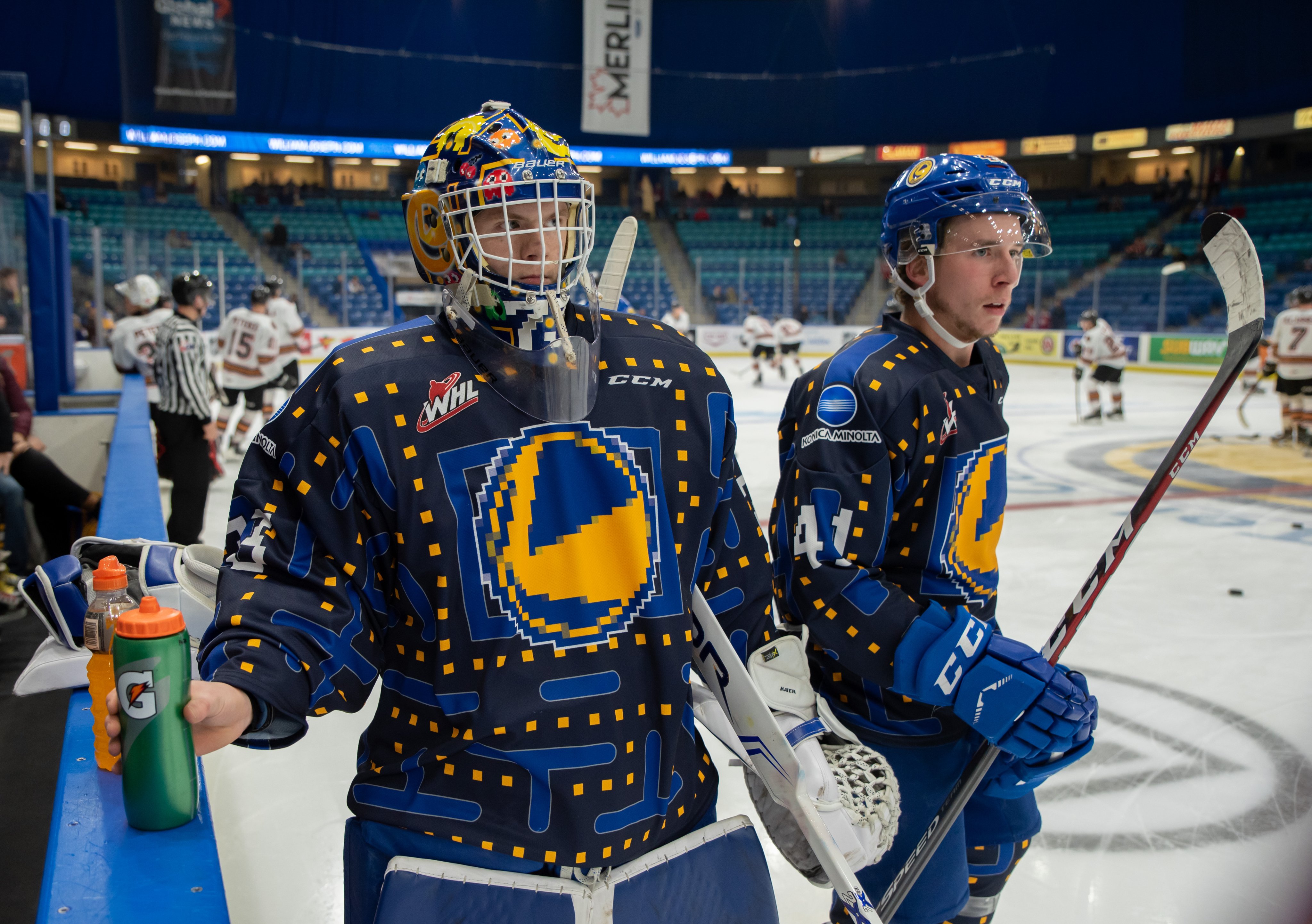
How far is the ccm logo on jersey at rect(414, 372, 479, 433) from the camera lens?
1063 millimetres

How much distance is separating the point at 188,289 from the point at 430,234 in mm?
4459

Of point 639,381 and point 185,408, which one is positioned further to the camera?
point 185,408

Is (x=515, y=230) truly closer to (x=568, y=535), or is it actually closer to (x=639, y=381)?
(x=639, y=381)

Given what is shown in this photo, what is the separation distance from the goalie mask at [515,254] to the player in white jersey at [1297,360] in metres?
8.44

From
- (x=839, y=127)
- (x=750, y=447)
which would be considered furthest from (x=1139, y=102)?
(x=750, y=447)

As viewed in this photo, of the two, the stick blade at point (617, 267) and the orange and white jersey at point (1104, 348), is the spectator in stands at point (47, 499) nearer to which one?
the stick blade at point (617, 267)

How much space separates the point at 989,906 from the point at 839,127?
2364 centimetres

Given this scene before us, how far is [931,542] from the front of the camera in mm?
1565

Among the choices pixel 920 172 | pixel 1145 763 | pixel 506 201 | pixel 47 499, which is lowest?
pixel 1145 763

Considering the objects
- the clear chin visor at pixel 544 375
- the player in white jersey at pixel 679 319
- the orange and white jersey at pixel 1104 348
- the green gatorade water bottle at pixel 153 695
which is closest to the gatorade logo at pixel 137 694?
the green gatorade water bottle at pixel 153 695

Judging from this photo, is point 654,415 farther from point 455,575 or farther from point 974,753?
point 974,753

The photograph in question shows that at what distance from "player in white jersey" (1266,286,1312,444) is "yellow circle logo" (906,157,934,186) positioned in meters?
7.64

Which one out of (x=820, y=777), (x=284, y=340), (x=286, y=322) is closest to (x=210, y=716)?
(x=820, y=777)

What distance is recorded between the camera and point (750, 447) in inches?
332
